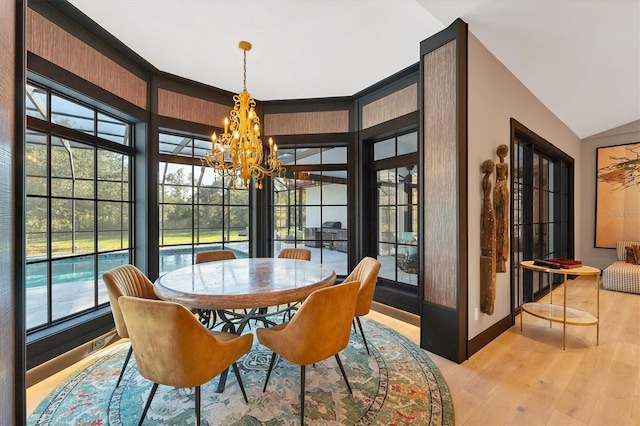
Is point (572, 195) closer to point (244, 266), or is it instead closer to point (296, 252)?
point (296, 252)

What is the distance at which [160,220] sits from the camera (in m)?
3.38

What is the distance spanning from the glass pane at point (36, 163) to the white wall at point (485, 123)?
3.65 m

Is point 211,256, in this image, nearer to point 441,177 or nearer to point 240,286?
point 240,286

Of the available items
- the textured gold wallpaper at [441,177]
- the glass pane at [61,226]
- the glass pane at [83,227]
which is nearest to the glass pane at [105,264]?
the glass pane at [83,227]

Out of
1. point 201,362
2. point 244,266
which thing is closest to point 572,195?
point 244,266

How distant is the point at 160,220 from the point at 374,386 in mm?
2967

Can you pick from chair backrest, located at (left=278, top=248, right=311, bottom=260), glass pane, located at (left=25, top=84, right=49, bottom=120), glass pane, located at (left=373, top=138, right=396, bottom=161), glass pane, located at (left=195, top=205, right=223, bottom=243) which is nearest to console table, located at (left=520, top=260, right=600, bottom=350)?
glass pane, located at (left=373, top=138, right=396, bottom=161)

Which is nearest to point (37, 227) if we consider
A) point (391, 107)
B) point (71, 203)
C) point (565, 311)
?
point (71, 203)

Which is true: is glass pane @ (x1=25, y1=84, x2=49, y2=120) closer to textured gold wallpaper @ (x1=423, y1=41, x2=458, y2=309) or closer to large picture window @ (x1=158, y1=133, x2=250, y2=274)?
large picture window @ (x1=158, y1=133, x2=250, y2=274)

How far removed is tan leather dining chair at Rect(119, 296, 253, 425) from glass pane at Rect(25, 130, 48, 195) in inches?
66.3

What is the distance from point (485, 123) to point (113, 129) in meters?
3.81

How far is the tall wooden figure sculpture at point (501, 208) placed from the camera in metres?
2.61

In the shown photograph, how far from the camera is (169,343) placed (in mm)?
1415

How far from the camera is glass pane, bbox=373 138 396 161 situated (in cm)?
369
